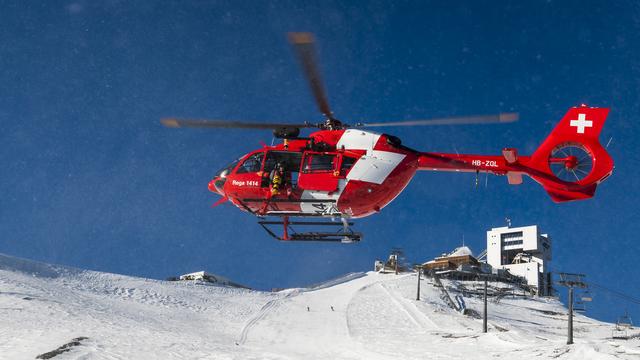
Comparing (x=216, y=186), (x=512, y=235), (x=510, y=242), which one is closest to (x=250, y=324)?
(x=216, y=186)

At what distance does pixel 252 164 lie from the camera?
2450cm

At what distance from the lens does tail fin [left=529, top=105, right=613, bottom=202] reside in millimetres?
24078

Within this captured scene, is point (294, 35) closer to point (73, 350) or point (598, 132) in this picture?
point (598, 132)

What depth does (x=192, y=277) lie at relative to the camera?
3489 inches

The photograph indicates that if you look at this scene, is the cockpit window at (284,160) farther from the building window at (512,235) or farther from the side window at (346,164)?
the building window at (512,235)

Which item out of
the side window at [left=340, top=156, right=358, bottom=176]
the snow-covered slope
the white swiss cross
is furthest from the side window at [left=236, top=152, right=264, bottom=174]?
the white swiss cross

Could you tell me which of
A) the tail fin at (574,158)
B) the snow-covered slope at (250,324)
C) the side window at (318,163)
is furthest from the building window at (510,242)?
the side window at (318,163)

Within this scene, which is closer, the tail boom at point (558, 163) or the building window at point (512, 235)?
the tail boom at point (558, 163)

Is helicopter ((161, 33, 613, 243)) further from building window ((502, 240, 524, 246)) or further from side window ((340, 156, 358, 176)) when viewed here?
building window ((502, 240, 524, 246))

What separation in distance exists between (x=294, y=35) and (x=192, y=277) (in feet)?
244

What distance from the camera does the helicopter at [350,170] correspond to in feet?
77.3

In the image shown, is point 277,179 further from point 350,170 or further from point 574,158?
point 574,158

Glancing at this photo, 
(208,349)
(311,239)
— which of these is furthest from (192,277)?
(311,239)

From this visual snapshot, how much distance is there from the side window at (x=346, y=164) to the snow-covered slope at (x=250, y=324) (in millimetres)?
9526
